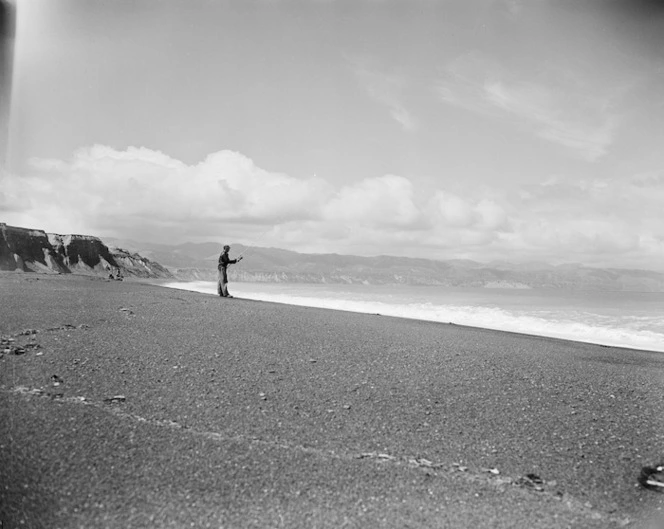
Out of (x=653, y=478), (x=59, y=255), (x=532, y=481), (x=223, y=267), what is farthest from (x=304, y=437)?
(x=59, y=255)

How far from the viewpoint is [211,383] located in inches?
213

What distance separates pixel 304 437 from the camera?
4.21 m

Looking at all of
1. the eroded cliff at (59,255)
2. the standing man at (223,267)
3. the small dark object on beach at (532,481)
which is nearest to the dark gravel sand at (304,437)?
the small dark object on beach at (532,481)

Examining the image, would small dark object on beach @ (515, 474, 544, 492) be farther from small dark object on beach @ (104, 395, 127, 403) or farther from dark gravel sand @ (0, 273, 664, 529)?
small dark object on beach @ (104, 395, 127, 403)

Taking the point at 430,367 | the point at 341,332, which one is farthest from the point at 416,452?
the point at 341,332

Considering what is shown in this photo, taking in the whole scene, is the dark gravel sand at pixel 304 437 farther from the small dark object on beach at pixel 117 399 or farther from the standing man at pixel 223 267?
the standing man at pixel 223 267

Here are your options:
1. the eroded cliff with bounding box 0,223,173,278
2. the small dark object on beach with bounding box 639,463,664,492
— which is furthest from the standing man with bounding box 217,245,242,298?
the eroded cliff with bounding box 0,223,173,278

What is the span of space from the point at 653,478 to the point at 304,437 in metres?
2.98

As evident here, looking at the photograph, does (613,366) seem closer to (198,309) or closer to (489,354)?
(489,354)

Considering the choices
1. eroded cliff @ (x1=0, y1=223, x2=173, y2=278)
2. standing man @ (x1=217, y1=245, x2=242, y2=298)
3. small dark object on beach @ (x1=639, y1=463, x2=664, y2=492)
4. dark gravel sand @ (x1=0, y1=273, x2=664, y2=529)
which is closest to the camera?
dark gravel sand @ (x1=0, y1=273, x2=664, y2=529)

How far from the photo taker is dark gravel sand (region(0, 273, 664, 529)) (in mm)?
3193

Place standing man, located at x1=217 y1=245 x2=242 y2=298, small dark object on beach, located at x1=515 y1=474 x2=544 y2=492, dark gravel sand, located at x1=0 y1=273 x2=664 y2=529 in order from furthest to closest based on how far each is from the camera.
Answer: standing man, located at x1=217 y1=245 x2=242 y2=298 → small dark object on beach, located at x1=515 y1=474 x2=544 y2=492 → dark gravel sand, located at x1=0 y1=273 x2=664 y2=529

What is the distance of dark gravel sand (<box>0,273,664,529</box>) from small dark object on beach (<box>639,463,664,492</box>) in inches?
2.9

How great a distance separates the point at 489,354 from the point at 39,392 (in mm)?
6946
